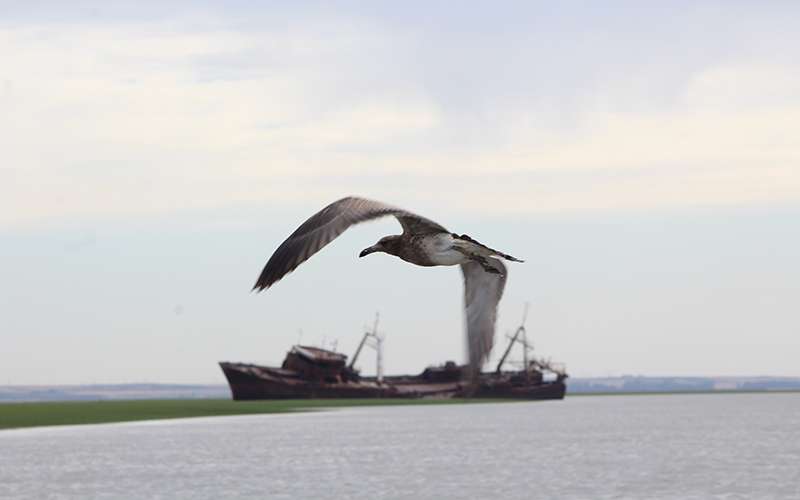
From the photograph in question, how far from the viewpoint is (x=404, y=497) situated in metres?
63.5

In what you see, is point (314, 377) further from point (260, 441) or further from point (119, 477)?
point (119, 477)

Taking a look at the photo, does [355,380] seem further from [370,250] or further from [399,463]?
[370,250]

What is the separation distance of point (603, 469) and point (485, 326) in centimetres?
7343

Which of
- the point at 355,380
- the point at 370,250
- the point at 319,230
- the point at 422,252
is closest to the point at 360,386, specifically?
the point at 355,380

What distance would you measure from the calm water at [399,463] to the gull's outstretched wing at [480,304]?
52370mm

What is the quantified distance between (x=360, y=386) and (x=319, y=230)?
16965 cm

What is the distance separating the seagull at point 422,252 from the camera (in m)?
8.49

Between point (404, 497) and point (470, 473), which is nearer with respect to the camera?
point (404, 497)

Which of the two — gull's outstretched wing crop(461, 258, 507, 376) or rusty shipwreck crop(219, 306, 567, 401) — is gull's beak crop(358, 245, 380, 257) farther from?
rusty shipwreck crop(219, 306, 567, 401)

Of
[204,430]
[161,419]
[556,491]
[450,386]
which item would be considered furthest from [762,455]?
[450,386]

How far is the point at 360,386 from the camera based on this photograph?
177375mm

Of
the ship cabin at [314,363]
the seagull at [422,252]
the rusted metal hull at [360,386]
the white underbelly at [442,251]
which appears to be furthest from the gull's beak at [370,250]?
the ship cabin at [314,363]

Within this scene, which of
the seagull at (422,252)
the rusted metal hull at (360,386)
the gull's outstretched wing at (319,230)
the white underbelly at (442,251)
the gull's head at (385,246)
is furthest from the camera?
the rusted metal hull at (360,386)

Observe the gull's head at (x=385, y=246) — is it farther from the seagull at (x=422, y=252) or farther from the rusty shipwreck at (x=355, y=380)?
the rusty shipwreck at (x=355, y=380)
